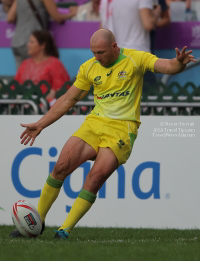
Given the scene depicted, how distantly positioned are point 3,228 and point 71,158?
186 centimetres

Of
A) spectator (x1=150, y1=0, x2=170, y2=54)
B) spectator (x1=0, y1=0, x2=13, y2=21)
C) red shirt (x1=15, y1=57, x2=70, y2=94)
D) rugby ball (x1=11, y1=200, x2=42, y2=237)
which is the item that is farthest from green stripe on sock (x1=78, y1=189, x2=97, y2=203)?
spectator (x1=0, y1=0, x2=13, y2=21)

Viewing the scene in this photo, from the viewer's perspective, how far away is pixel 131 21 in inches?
353

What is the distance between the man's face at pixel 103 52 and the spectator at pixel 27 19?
4.09 metres

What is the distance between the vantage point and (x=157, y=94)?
316 inches

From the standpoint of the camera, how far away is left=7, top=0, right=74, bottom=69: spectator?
9.89 m

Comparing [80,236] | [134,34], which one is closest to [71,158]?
[80,236]

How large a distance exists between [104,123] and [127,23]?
3.25 meters

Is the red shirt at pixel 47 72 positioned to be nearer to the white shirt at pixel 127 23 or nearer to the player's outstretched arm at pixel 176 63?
the white shirt at pixel 127 23

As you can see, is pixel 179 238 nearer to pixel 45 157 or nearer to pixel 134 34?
pixel 45 157

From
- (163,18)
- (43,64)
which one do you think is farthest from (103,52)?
(163,18)

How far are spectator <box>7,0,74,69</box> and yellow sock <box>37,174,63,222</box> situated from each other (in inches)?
167

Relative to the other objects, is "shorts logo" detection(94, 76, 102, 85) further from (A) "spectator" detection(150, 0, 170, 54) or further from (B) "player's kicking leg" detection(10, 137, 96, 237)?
(A) "spectator" detection(150, 0, 170, 54)

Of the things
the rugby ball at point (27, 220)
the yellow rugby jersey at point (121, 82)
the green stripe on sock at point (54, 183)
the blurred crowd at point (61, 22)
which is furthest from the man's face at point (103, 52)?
the blurred crowd at point (61, 22)

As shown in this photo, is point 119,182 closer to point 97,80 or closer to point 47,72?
point 97,80
